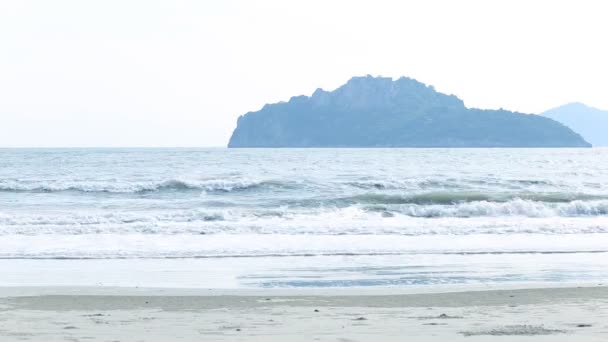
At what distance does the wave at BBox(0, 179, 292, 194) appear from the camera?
35.0 m

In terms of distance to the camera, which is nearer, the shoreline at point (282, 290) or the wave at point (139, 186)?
the shoreline at point (282, 290)

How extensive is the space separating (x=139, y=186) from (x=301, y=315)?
93.6ft

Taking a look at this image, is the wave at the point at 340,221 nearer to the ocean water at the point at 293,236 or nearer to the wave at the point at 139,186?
the ocean water at the point at 293,236

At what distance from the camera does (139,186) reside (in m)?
35.8

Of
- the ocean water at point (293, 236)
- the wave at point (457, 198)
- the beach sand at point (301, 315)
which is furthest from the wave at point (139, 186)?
the beach sand at point (301, 315)

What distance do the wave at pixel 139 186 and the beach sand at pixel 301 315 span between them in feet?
82.9

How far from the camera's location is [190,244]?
16453mm

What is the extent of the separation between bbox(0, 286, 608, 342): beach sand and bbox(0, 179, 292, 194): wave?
82.9 feet

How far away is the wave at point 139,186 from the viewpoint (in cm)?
3500

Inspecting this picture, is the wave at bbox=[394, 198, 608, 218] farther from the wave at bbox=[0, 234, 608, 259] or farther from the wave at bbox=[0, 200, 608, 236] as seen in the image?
Result: the wave at bbox=[0, 234, 608, 259]

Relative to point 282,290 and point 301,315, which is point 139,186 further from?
point 301,315

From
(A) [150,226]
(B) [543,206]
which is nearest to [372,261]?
(A) [150,226]

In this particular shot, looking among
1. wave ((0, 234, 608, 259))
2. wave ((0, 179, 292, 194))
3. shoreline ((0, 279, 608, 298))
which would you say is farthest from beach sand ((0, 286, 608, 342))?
wave ((0, 179, 292, 194))

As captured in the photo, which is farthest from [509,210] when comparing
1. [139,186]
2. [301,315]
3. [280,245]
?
[301,315]
